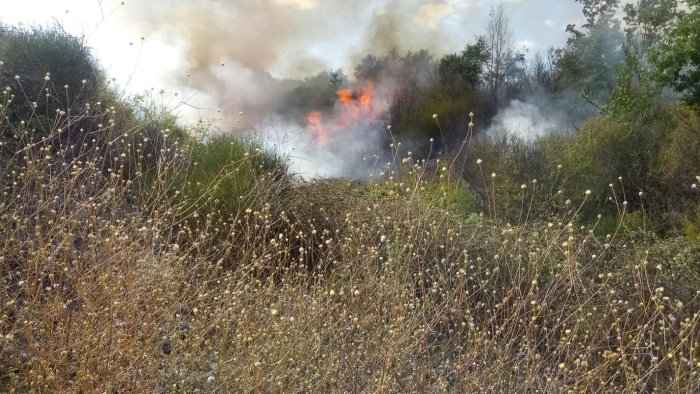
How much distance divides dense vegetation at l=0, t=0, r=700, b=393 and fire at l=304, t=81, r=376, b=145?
40 cm

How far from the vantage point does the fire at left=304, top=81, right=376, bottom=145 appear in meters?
19.2

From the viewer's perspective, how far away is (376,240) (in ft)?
21.6

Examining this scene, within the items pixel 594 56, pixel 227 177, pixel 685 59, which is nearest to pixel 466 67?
pixel 594 56

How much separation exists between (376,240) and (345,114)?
43.6ft

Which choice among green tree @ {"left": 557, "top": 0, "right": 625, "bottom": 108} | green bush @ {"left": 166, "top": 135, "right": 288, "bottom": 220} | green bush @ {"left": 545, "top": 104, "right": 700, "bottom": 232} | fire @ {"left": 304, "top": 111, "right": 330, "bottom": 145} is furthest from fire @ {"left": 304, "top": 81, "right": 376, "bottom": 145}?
green bush @ {"left": 166, "top": 135, "right": 288, "bottom": 220}

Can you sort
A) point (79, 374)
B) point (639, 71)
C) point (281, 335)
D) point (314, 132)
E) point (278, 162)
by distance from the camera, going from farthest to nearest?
point (314, 132)
point (639, 71)
point (278, 162)
point (281, 335)
point (79, 374)

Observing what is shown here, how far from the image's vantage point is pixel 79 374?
9.99 ft

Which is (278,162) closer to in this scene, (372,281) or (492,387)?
Answer: (372,281)

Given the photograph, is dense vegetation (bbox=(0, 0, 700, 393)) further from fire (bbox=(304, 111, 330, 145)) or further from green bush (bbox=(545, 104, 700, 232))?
fire (bbox=(304, 111, 330, 145))

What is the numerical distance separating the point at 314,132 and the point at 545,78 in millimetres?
6216

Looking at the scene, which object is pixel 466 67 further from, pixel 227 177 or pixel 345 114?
pixel 227 177

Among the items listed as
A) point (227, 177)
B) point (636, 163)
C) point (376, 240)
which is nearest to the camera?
point (376, 240)

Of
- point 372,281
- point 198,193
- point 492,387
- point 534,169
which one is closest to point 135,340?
point 372,281

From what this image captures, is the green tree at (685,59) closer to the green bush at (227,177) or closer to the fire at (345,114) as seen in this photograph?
the green bush at (227,177)
